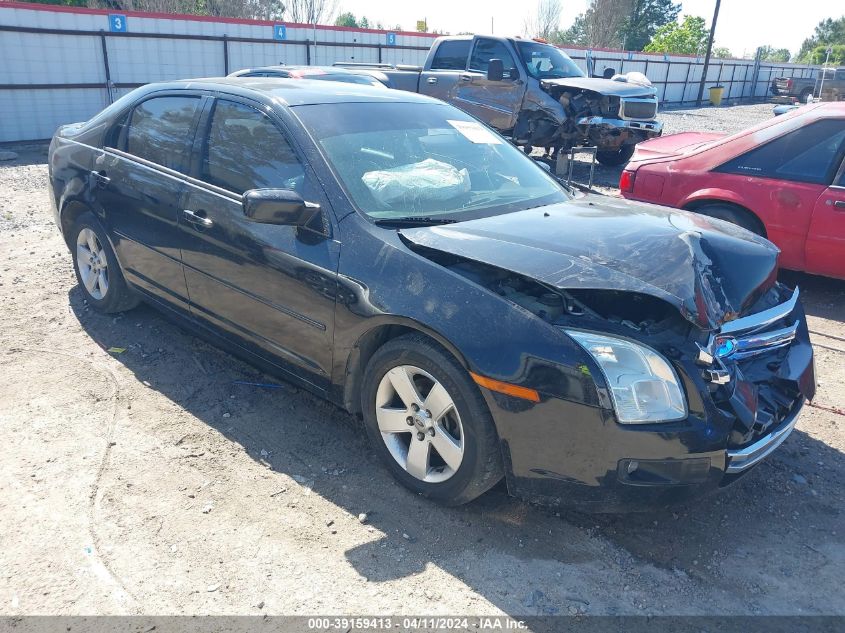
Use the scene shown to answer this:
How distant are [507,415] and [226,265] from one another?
6.14ft

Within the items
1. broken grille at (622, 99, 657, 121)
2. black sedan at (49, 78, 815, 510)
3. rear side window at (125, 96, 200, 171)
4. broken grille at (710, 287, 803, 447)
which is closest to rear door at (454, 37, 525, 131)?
broken grille at (622, 99, 657, 121)

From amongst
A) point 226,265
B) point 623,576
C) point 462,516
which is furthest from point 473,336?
point 226,265

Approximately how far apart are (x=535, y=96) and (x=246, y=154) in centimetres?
862

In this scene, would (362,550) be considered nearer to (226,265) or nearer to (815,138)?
(226,265)

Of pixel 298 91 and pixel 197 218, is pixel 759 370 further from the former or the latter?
pixel 197 218

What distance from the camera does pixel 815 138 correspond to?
570 cm

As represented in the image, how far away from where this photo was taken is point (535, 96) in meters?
11.5

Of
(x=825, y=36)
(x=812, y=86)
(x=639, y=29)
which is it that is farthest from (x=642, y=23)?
(x=825, y=36)

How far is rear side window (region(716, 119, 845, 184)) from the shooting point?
5590 mm

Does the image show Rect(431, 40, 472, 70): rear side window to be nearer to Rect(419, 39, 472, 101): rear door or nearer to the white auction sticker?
Rect(419, 39, 472, 101): rear door

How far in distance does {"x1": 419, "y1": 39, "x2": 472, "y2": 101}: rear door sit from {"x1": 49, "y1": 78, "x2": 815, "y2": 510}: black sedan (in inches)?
306

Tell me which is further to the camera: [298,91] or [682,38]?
[682,38]

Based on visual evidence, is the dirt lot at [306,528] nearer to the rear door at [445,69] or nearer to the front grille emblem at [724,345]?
the front grille emblem at [724,345]


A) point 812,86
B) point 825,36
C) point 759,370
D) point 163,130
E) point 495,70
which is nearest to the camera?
point 759,370
